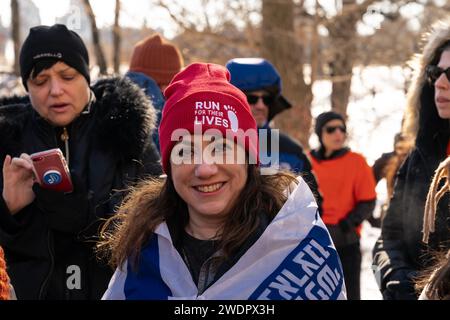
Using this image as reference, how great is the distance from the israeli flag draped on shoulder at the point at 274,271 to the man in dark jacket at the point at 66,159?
784 mm

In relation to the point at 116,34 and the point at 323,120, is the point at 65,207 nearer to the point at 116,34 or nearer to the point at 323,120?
the point at 323,120

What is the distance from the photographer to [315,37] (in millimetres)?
9797

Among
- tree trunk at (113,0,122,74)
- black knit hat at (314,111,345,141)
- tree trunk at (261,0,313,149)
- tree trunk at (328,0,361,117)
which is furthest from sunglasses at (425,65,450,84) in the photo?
tree trunk at (328,0,361,117)

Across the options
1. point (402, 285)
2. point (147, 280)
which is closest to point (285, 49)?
point (402, 285)

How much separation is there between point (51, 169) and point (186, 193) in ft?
2.80

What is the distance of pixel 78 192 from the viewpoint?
3428 mm

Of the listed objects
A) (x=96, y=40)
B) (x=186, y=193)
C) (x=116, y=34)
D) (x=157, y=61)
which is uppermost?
(x=116, y=34)

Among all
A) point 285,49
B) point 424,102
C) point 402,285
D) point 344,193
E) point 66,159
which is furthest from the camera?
point 285,49

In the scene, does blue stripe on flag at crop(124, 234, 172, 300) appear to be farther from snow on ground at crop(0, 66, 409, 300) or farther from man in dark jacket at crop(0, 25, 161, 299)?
snow on ground at crop(0, 66, 409, 300)

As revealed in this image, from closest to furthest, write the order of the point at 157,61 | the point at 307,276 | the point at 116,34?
the point at 307,276, the point at 157,61, the point at 116,34

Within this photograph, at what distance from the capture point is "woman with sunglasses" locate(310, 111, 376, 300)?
6.45m

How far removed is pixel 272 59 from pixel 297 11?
1.74 meters

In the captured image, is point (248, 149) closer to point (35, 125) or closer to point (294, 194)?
point (294, 194)
